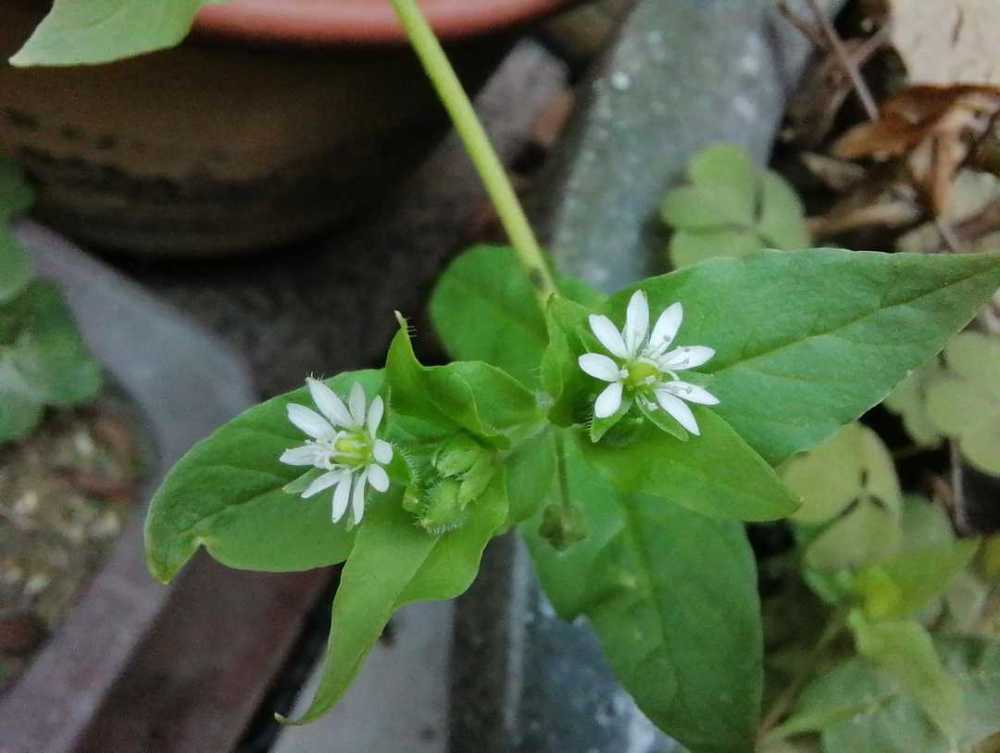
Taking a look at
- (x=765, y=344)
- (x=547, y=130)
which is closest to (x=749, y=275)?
(x=765, y=344)

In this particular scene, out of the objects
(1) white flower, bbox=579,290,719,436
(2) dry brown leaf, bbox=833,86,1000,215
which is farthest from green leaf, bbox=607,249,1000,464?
(2) dry brown leaf, bbox=833,86,1000,215

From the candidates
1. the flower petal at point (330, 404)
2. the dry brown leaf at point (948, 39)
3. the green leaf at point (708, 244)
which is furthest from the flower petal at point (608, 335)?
the dry brown leaf at point (948, 39)

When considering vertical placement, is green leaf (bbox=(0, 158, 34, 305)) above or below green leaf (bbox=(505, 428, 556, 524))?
above

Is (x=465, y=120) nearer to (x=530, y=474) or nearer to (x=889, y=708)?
(x=530, y=474)

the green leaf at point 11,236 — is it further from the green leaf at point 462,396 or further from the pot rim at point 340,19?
the green leaf at point 462,396

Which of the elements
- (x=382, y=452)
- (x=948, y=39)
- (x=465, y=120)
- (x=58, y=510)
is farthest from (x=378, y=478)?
(x=948, y=39)

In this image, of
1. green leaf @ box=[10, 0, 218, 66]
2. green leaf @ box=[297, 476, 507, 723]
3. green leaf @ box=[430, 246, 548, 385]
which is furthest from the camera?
green leaf @ box=[430, 246, 548, 385]

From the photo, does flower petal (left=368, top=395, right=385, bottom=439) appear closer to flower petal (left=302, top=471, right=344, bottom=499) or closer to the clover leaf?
flower petal (left=302, top=471, right=344, bottom=499)
